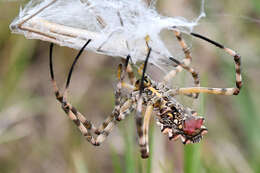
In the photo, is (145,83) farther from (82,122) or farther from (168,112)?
(82,122)

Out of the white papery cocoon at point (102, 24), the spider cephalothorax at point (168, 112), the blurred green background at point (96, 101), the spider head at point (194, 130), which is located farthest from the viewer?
the blurred green background at point (96, 101)

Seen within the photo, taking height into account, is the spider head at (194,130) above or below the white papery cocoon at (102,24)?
below

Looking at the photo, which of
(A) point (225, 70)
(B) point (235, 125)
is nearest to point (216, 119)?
(B) point (235, 125)

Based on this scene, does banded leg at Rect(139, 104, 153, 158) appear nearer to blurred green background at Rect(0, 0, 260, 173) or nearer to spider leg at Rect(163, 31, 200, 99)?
spider leg at Rect(163, 31, 200, 99)

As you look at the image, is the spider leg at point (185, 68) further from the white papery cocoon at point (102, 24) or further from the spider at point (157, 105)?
the white papery cocoon at point (102, 24)

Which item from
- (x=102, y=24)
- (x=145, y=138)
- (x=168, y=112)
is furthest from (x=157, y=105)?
(x=102, y=24)

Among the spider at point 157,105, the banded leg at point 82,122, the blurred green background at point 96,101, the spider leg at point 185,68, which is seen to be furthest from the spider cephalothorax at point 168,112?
the blurred green background at point 96,101
